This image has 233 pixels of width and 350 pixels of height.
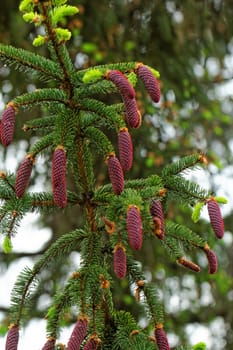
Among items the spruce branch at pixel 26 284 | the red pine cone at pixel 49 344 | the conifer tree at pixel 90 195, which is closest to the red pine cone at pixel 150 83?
the conifer tree at pixel 90 195

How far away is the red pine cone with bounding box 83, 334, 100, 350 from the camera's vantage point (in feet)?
5.00

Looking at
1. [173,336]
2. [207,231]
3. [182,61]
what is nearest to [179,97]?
[182,61]

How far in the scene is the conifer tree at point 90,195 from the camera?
1.51 m

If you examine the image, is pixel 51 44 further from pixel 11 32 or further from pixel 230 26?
pixel 230 26

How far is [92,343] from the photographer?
1.53 m

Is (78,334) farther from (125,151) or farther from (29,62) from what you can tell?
(29,62)

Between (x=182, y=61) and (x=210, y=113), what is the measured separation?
0.72m

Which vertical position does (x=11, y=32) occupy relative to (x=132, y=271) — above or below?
above

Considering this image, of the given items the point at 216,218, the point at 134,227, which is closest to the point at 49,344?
the point at 134,227

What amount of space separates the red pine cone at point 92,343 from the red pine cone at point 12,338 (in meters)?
0.16

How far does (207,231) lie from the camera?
16.6ft

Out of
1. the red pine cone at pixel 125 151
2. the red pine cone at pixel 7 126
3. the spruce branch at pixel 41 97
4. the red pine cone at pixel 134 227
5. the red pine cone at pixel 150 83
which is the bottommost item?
the red pine cone at pixel 134 227

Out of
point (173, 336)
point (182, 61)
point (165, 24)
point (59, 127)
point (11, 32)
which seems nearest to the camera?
point (59, 127)

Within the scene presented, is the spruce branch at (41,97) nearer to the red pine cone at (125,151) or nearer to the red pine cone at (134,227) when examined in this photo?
the red pine cone at (125,151)
